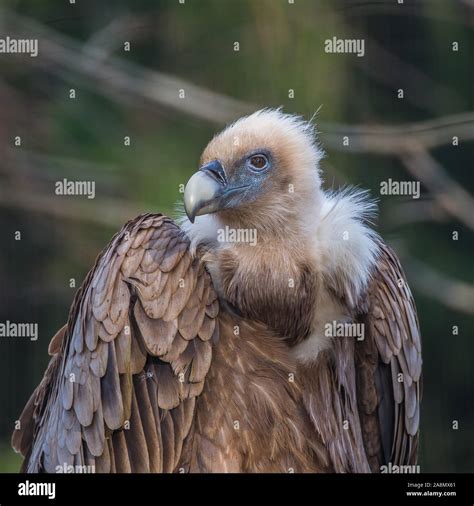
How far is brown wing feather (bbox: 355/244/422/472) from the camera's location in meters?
4.52

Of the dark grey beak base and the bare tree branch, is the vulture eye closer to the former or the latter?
the dark grey beak base

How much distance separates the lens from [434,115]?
7129 millimetres

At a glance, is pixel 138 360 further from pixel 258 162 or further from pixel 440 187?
pixel 440 187

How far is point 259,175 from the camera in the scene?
452 centimetres

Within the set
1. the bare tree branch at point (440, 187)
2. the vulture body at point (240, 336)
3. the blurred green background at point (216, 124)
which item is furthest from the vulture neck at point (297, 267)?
the bare tree branch at point (440, 187)

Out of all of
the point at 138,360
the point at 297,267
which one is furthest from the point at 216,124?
the point at 138,360

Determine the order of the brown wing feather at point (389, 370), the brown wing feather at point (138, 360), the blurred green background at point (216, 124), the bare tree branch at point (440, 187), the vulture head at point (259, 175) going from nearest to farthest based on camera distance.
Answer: the brown wing feather at point (138, 360)
the vulture head at point (259, 175)
the brown wing feather at point (389, 370)
the blurred green background at point (216, 124)
the bare tree branch at point (440, 187)

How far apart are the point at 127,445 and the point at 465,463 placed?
3056 millimetres

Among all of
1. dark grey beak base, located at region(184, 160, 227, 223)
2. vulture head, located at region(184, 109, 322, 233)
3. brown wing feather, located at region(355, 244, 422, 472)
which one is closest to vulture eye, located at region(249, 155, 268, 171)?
vulture head, located at region(184, 109, 322, 233)

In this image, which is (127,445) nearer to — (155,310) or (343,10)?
(155,310)

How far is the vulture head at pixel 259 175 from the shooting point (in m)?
4.41

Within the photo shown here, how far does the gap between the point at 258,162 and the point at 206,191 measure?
34 cm

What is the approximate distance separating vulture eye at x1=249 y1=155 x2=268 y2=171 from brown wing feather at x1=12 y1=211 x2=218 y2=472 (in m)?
0.47

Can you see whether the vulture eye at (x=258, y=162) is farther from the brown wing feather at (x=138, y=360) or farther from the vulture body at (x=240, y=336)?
the brown wing feather at (x=138, y=360)
